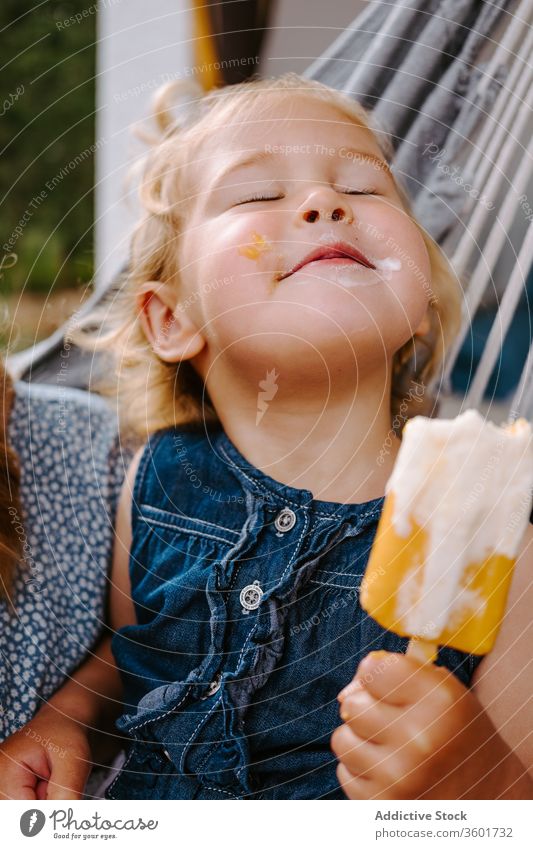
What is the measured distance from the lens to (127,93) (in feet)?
3.22

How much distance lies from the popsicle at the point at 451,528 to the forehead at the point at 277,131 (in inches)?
10.4

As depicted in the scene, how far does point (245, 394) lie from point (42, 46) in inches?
42.7

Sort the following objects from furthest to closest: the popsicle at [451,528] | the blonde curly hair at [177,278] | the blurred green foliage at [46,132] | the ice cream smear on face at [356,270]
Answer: the blurred green foliage at [46,132] → the blonde curly hair at [177,278] → the ice cream smear on face at [356,270] → the popsicle at [451,528]

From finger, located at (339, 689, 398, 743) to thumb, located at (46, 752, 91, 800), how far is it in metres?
0.24

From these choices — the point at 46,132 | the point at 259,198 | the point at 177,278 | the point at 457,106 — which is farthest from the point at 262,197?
the point at 46,132

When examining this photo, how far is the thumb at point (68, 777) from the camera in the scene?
0.70 metres

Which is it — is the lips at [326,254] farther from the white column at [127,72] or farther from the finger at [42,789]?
the finger at [42,789]

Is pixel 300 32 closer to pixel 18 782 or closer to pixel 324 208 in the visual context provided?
pixel 324 208

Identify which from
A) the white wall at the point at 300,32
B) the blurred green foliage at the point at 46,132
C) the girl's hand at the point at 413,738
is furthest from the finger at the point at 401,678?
the blurred green foliage at the point at 46,132

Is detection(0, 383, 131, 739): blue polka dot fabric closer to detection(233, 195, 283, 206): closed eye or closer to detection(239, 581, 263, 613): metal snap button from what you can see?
detection(239, 581, 263, 613): metal snap button

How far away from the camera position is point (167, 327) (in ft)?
2.60

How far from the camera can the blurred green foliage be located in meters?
1.51
